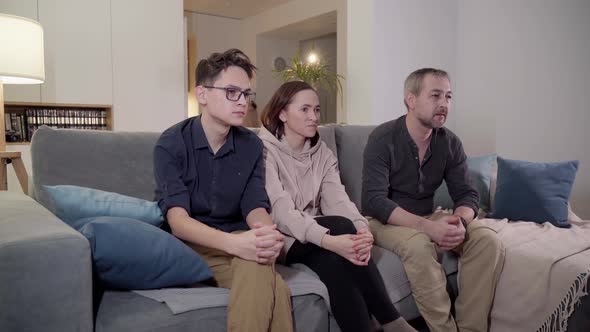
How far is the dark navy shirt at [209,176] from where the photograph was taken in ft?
4.83

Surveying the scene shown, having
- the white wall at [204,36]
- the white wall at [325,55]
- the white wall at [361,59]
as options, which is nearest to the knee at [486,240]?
the white wall at [361,59]

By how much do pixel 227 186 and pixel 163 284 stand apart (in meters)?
0.40

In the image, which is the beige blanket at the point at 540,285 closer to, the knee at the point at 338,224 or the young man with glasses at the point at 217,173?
the knee at the point at 338,224

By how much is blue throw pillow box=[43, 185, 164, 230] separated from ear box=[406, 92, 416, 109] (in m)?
1.20

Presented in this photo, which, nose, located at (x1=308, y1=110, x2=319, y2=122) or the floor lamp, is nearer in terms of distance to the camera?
nose, located at (x1=308, y1=110, x2=319, y2=122)

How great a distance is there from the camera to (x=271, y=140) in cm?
178

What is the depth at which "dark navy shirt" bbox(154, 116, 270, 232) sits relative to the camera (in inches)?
58.0

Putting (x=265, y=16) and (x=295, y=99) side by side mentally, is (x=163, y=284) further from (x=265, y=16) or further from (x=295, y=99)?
(x=265, y=16)

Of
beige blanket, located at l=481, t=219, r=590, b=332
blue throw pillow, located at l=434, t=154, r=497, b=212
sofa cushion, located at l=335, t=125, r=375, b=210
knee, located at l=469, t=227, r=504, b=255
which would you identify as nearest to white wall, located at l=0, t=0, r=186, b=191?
sofa cushion, located at l=335, t=125, r=375, b=210

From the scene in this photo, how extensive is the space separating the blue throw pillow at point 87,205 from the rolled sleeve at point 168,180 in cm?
8

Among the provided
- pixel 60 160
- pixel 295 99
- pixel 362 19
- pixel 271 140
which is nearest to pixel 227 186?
pixel 271 140

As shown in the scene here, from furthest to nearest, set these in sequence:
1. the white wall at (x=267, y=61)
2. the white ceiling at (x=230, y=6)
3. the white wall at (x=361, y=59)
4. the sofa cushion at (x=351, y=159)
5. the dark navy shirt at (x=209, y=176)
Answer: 1. the white wall at (x=267, y=61)
2. the white ceiling at (x=230, y=6)
3. the white wall at (x=361, y=59)
4. the sofa cushion at (x=351, y=159)
5. the dark navy shirt at (x=209, y=176)

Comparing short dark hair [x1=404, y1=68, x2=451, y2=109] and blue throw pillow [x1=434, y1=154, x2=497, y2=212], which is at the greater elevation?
short dark hair [x1=404, y1=68, x2=451, y2=109]

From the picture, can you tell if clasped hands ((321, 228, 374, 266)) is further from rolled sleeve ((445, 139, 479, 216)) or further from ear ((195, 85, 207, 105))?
rolled sleeve ((445, 139, 479, 216))
